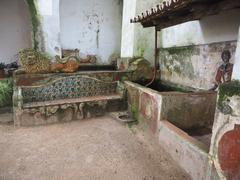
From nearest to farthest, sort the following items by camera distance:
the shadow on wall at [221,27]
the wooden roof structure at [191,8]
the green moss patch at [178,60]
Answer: the wooden roof structure at [191,8], the shadow on wall at [221,27], the green moss patch at [178,60]

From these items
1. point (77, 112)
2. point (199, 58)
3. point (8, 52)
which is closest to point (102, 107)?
point (77, 112)

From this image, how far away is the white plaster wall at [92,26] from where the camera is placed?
5949mm

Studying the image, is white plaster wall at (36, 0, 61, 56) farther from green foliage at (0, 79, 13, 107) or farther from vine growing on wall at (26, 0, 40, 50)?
green foliage at (0, 79, 13, 107)

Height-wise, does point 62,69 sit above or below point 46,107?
above

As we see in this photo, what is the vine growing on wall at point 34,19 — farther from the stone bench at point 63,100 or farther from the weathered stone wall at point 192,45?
the weathered stone wall at point 192,45

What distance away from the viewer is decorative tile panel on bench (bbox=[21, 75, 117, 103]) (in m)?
3.80

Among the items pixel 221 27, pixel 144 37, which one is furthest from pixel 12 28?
pixel 221 27

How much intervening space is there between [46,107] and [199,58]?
9.51 feet

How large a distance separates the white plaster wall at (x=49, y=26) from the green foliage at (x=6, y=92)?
1.16 m

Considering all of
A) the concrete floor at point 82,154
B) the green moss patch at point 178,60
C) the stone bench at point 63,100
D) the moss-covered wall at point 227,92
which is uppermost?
the green moss patch at point 178,60

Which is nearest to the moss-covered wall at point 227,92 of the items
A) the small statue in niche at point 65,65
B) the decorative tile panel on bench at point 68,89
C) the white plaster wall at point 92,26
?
the decorative tile panel on bench at point 68,89

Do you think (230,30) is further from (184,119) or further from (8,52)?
(8,52)

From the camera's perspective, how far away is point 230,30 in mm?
2842

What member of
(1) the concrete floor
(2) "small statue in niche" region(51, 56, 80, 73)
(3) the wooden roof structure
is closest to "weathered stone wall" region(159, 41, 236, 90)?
(3) the wooden roof structure
